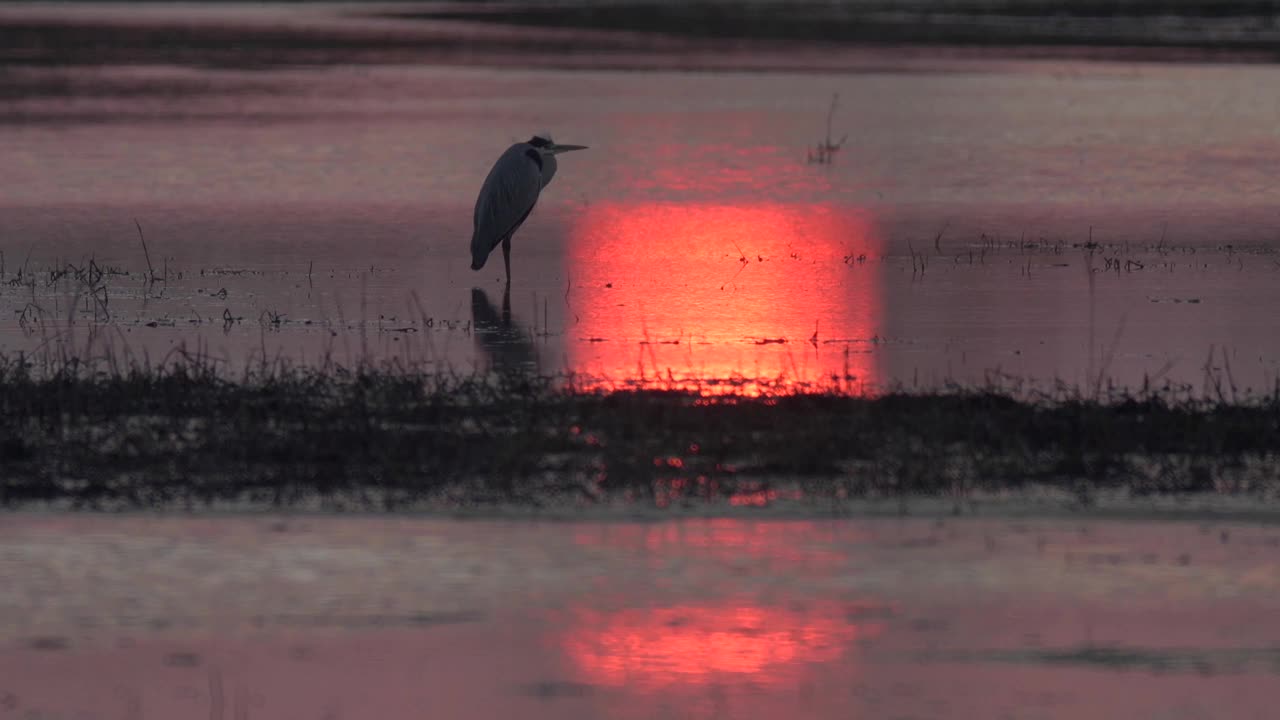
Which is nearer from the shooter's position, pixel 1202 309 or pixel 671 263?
pixel 1202 309

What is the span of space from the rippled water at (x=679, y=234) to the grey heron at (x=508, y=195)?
35 cm

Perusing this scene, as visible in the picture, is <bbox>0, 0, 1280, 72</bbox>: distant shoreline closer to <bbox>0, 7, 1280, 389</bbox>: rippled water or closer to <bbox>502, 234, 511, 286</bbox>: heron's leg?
<bbox>0, 7, 1280, 389</bbox>: rippled water

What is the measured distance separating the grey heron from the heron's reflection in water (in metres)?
0.59

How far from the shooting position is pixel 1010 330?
11.2 meters

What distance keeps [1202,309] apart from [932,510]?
5040 millimetres

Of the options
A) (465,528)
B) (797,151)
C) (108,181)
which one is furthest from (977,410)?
(797,151)

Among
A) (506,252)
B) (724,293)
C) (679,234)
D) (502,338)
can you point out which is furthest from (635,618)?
(679,234)

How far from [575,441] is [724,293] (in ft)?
15.4

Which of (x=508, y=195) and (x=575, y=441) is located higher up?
(x=508, y=195)

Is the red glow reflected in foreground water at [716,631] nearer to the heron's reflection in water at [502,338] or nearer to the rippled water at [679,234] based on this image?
the rippled water at [679,234]

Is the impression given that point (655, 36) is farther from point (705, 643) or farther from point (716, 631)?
point (705, 643)

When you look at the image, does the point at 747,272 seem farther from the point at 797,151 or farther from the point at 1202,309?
the point at 797,151

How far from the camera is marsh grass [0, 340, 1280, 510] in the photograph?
7.55 m

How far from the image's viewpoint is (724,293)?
1271 centimetres
